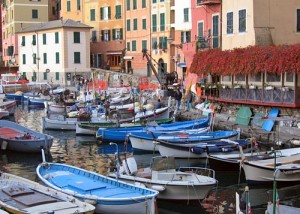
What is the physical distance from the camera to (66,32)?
71.3 metres

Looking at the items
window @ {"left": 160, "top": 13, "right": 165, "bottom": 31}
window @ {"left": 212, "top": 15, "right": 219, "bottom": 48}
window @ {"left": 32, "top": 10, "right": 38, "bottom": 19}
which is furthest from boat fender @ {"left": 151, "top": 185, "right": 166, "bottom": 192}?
window @ {"left": 32, "top": 10, "right": 38, "bottom": 19}

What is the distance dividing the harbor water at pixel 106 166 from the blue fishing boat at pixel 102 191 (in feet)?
5.99

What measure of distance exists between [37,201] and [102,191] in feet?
8.08

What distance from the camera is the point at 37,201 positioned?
16.7 meters

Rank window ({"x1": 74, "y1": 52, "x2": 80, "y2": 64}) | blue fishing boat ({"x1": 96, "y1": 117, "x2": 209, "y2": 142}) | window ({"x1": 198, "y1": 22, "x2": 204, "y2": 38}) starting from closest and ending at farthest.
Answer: blue fishing boat ({"x1": 96, "y1": 117, "x2": 209, "y2": 142}) < window ({"x1": 198, "y1": 22, "x2": 204, "y2": 38}) < window ({"x1": 74, "y1": 52, "x2": 80, "y2": 64})

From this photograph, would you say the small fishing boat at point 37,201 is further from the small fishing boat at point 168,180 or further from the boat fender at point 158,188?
the boat fender at point 158,188

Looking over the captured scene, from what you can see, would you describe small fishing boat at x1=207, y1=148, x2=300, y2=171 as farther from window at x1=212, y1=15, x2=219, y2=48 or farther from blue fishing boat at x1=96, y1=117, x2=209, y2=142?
window at x1=212, y1=15, x2=219, y2=48

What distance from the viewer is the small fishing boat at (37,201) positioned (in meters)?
16.1

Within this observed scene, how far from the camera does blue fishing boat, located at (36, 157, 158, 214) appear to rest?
672 inches

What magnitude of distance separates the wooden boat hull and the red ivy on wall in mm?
15335

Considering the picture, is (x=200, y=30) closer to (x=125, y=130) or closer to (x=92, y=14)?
(x=125, y=130)

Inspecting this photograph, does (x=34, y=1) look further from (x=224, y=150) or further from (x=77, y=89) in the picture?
(x=224, y=150)

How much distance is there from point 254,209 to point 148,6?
52218 mm

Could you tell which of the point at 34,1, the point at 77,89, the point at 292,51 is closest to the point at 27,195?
the point at 292,51
